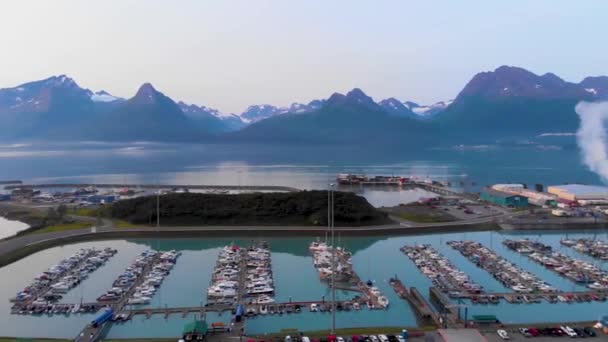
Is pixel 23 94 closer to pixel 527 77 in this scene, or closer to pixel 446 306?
pixel 527 77

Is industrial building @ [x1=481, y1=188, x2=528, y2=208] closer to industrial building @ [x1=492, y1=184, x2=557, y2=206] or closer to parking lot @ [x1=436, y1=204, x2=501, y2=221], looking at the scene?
parking lot @ [x1=436, y1=204, x2=501, y2=221]

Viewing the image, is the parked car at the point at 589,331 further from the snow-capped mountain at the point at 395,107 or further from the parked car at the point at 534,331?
the snow-capped mountain at the point at 395,107

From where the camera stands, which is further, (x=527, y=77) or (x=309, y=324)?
(x=527, y=77)

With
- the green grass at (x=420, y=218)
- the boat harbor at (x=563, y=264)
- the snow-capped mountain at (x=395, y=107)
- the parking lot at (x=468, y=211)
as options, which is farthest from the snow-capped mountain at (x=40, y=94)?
the boat harbor at (x=563, y=264)

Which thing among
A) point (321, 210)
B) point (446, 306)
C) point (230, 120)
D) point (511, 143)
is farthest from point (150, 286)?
point (230, 120)

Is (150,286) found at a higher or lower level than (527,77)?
lower

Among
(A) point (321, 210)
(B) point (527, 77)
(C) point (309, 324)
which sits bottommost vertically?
(C) point (309, 324)

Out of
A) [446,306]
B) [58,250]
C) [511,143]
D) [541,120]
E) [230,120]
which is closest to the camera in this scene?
[446,306]

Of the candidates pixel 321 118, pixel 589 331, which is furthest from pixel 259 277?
pixel 321 118
